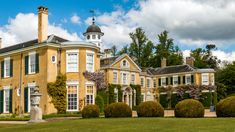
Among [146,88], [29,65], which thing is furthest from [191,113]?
[146,88]

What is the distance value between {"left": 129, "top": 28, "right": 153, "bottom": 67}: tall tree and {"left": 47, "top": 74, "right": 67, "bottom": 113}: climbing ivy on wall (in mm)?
39173

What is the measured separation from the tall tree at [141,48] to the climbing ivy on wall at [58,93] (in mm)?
39173

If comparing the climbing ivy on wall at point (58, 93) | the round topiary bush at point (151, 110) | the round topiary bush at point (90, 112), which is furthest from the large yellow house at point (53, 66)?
the round topiary bush at point (151, 110)

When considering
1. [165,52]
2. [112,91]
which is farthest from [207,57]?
[112,91]

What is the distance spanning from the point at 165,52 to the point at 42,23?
4130 cm

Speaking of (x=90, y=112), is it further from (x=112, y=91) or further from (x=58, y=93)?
(x=112, y=91)

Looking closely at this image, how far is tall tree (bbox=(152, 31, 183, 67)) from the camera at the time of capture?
74.8 meters

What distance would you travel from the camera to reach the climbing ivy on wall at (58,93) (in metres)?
36.4

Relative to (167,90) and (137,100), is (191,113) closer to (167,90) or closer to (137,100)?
(137,100)

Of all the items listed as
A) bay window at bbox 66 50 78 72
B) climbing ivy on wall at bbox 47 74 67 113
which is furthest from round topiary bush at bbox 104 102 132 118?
bay window at bbox 66 50 78 72

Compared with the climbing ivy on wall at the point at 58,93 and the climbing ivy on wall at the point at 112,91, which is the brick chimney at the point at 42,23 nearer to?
the climbing ivy on wall at the point at 58,93

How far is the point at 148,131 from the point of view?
16.0 m

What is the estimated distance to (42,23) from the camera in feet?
123

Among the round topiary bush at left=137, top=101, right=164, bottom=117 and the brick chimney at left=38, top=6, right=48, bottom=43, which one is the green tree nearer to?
the brick chimney at left=38, top=6, right=48, bottom=43
